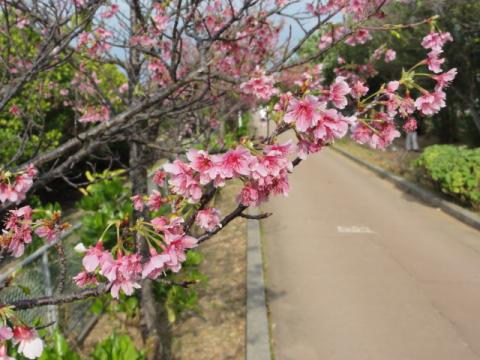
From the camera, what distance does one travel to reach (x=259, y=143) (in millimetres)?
1695

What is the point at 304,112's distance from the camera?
5.14ft

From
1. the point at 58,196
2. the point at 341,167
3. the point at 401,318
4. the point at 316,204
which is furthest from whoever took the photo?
the point at 341,167

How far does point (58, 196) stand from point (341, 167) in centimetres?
967

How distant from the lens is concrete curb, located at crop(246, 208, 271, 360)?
14.0 feet

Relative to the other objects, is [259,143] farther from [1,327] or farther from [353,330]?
[353,330]

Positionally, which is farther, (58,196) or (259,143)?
(58,196)

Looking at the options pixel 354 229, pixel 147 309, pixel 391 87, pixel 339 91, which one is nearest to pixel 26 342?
pixel 339 91

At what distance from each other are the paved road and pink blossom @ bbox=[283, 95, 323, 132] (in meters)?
3.37

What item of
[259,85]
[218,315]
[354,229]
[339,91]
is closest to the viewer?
[339,91]

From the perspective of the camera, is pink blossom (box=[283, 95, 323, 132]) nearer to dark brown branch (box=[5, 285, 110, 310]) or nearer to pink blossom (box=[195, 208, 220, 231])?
pink blossom (box=[195, 208, 220, 231])

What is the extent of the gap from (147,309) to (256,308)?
130cm

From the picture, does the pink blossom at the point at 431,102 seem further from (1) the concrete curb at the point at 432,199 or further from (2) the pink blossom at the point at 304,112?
(1) the concrete curb at the point at 432,199

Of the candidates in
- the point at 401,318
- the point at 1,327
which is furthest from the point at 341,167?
the point at 1,327

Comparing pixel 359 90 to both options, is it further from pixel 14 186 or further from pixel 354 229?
pixel 354 229
